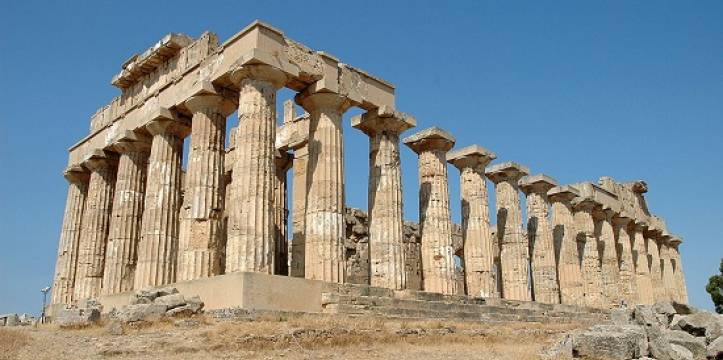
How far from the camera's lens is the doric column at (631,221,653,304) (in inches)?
1521

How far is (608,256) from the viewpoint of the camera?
3516 centimetres

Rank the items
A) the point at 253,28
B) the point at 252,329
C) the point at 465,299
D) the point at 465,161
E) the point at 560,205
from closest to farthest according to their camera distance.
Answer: the point at 252,329 < the point at 253,28 < the point at 465,299 < the point at 465,161 < the point at 560,205

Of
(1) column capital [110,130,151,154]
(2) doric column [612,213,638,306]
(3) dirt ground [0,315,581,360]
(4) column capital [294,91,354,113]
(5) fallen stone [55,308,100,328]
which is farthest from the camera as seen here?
(2) doric column [612,213,638,306]

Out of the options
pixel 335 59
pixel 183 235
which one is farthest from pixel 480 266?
pixel 183 235

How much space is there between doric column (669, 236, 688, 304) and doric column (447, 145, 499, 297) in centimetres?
2554

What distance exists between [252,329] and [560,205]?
22998mm

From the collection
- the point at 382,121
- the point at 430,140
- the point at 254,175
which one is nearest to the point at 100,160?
the point at 254,175

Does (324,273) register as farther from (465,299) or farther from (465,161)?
(465,161)

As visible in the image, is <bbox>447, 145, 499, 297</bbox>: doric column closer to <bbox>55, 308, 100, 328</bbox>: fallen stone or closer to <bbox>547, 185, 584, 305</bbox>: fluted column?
<bbox>547, 185, 584, 305</bbox>: fluted column

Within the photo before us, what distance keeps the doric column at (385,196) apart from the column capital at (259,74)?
456 centimetres

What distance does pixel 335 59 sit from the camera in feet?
68.9

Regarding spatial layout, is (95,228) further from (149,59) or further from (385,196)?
(385,196)

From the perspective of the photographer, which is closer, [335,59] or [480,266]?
[335,59]

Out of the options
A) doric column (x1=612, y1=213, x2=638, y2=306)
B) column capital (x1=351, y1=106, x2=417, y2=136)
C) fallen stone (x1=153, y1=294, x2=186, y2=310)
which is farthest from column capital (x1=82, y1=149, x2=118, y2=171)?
doric column (x1=612, y1=213, x2=638, y2=306)
